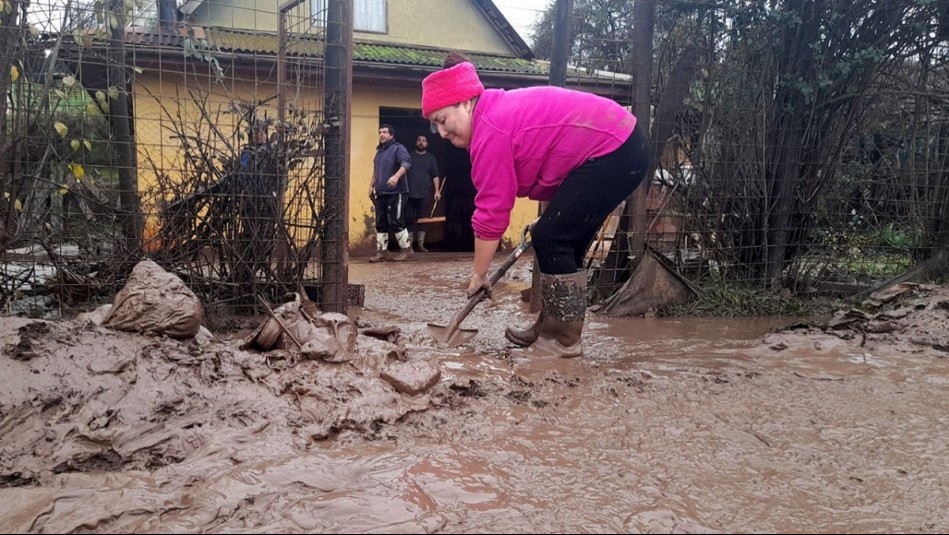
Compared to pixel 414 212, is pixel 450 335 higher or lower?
lower

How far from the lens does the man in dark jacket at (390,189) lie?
978 cm

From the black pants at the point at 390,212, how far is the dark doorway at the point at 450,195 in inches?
153

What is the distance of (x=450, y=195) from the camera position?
1459 cm

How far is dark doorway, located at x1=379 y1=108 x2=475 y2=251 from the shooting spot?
46.6 feet

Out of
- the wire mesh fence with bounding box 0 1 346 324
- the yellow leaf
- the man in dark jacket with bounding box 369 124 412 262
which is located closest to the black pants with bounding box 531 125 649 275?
the wire mesh fence with bounding box 0 1 346 324

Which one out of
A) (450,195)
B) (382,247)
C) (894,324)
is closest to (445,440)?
(894,324)

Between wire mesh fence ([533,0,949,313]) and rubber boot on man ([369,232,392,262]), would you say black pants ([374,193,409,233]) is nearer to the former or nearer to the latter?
rubber boot on man ([369,232,392,262])

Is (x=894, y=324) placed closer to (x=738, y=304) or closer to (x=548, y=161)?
(x=738, y=304)

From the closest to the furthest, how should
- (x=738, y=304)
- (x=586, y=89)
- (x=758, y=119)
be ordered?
(x=738, y=304) < (x=758, y=119) < (x=586, y=89)

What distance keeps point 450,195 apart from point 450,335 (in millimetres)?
10547

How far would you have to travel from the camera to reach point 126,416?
8.70 feet

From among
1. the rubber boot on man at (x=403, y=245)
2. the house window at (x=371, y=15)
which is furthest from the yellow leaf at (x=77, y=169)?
the house window at (x=371, y=15)

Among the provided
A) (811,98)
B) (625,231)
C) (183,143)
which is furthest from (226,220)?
(811,98)

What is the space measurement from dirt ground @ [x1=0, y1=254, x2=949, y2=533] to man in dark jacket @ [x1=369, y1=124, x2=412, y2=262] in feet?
19.9
